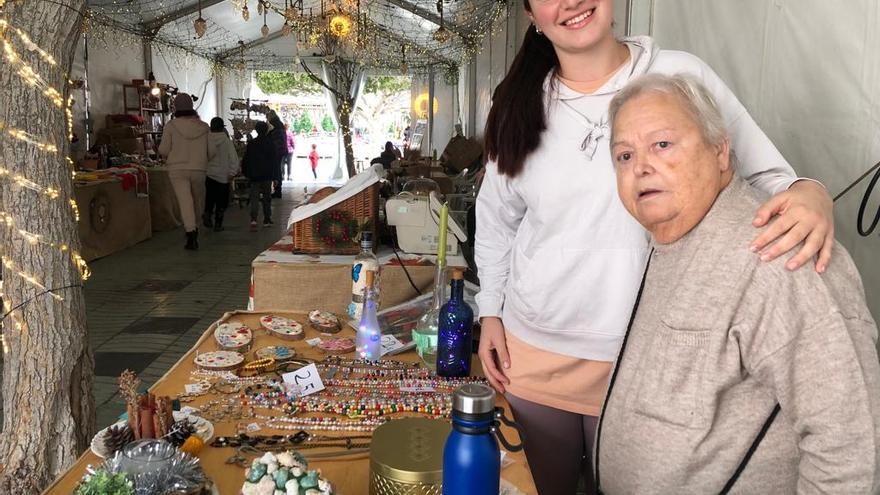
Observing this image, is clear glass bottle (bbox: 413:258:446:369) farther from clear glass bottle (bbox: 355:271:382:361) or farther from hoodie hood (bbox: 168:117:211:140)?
hoodie hood (bbox: 168:117:211:140)

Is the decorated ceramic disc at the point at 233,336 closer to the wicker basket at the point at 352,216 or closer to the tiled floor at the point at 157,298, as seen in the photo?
the wicker basket at the point at 352,216

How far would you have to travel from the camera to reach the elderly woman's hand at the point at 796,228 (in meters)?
0.92

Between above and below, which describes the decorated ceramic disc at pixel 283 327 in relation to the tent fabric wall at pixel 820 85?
below

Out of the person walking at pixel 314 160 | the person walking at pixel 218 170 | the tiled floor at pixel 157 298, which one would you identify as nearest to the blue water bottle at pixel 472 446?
the tiled floor at pixel 157 298

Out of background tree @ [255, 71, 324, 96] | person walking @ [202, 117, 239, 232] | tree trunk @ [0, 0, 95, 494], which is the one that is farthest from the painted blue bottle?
background tree @ [255, 71, 324, 96]

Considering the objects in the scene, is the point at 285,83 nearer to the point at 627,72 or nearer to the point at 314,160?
the point at 314,160

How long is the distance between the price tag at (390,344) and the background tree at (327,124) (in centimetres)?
1917

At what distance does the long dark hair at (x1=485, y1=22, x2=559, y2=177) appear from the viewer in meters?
1.45

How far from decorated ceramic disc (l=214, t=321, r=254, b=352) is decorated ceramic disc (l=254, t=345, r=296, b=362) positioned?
0.15 ft

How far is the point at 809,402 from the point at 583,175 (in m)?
0.63

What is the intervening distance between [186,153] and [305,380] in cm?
650

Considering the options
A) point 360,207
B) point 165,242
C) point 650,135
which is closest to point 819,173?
point 650,135

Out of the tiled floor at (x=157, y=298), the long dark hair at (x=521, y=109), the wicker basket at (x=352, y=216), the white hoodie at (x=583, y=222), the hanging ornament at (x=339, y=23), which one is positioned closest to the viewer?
the white hoodie at (x=583, y=222)

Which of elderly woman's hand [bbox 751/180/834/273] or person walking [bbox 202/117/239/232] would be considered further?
person walking [bbox 202/117/239/232]
